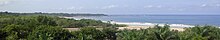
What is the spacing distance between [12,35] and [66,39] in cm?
766

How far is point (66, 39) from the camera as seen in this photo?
55.4 meters

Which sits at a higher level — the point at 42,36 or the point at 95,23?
the point at 42,36

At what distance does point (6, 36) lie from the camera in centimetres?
5700

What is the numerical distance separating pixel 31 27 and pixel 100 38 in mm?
12534

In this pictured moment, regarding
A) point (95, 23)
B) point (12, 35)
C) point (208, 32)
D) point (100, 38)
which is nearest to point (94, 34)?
point (100, 38)

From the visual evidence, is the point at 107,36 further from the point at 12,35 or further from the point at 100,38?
the point at 12,35

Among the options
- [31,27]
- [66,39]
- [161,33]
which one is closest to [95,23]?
Answer: [31,27]

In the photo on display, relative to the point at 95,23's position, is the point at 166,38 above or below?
above

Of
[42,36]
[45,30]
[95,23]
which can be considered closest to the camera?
[42,36]

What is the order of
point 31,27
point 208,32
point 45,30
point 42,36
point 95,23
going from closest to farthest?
point 42,36 → point 208,32 → point 45,30 → point 31,27 → point 95,23

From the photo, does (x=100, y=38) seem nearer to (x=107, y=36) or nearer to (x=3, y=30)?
(x=107, y=36)

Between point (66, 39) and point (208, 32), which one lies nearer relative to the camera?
point (208, 32)

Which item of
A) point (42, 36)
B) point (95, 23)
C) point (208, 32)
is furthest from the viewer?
point (95, 23)

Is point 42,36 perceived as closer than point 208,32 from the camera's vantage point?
Yes
